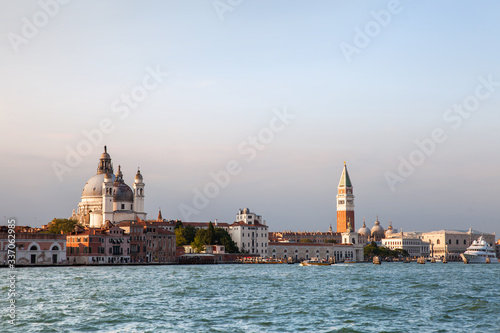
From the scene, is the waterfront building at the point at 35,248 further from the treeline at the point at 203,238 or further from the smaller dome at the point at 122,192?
the treeline at the point at 203,238

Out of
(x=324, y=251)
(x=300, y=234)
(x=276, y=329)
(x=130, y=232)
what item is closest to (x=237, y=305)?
(x=276, y=329)

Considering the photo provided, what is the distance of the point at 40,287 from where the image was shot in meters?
39.5

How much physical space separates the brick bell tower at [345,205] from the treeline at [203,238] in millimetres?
56753

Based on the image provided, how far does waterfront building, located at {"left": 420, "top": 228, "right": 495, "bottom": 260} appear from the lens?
531 ft

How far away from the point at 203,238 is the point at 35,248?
27511mm

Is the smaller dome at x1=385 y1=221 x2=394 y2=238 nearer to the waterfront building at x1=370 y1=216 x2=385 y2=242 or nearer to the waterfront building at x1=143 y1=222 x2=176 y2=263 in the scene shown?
the waterfront building at x1=370 y1=216 x2=385 y2=242

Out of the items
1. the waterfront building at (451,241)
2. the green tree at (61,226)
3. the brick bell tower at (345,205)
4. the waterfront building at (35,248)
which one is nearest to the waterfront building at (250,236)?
the green tree at (61,226)

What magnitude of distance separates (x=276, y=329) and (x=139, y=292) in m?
14.9

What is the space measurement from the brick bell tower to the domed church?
64920 millimetres

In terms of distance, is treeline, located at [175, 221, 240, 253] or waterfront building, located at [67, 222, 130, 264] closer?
waterfront building, located at [67, 222, 130, 264]

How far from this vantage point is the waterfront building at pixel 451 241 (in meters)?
162

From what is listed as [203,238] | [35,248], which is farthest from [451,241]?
[35,248]

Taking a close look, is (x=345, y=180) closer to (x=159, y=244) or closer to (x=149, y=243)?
(x=159, y=244)

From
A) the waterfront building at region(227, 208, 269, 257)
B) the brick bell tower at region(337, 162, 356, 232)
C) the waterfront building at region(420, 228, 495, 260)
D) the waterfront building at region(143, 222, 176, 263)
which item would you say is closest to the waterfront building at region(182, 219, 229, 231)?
the waterfront building at region(227, 208, 269, 257)
